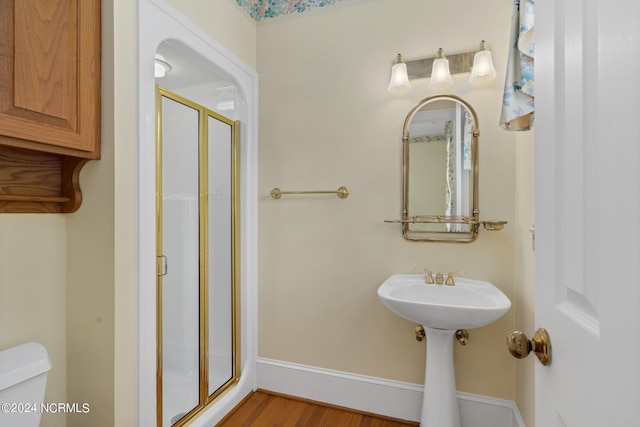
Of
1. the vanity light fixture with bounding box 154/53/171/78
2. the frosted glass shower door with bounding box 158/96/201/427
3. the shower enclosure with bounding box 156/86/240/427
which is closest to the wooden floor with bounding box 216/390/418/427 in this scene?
the shower enclosure with bounding box 156/86/240/427

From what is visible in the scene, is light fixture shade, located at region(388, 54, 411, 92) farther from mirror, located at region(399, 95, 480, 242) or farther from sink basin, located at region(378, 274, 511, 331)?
sink basin, located at region(378, 274, 511, 331)

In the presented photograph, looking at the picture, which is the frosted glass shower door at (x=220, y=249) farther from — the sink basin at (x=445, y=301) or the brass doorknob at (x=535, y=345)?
the brass doorknob at (x=535, y=345)

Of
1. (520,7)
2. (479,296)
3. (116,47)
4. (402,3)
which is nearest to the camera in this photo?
(520,7)

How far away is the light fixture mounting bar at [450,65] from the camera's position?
1.75m

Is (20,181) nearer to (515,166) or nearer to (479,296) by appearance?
(479,296)

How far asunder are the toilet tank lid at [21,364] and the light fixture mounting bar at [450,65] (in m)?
2.06

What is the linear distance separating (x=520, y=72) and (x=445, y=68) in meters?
0.60

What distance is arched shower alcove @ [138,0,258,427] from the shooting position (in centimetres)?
133

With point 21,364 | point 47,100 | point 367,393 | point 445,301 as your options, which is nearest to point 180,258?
point 21,364

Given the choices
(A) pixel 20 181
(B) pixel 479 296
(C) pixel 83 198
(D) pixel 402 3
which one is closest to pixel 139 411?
(C) pixel 83 198

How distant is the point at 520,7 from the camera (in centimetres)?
112

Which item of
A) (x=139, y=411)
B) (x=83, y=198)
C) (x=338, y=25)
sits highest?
(x=338, y=25)

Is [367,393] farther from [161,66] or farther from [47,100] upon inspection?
[161,66]

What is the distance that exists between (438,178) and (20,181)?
1.86m
